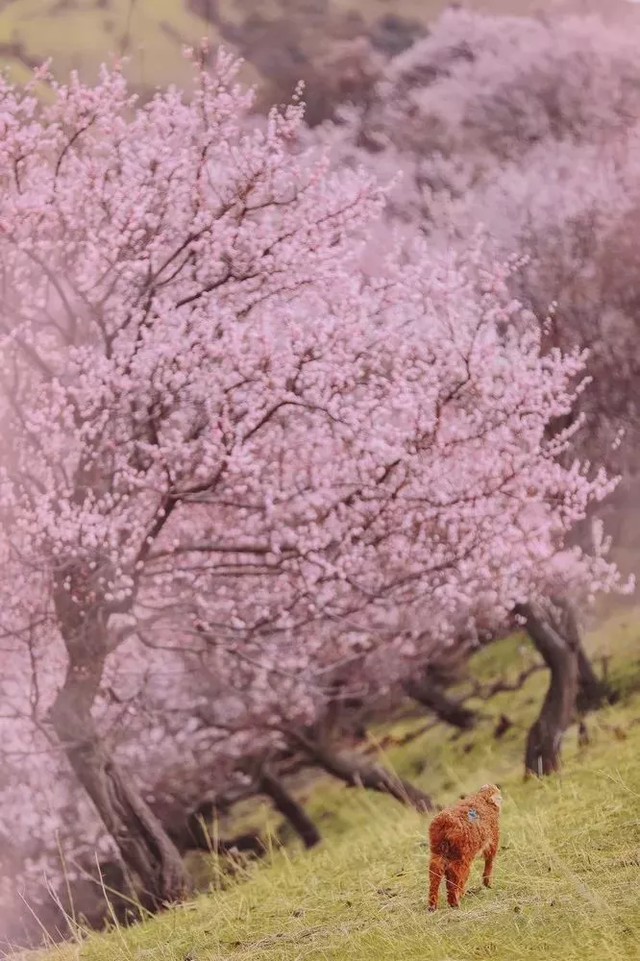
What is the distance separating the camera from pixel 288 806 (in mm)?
8422

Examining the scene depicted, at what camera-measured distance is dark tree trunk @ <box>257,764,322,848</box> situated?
27.5ft

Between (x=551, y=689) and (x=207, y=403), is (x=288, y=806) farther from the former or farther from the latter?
(x=207, y=403)

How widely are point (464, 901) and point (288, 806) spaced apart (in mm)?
5546

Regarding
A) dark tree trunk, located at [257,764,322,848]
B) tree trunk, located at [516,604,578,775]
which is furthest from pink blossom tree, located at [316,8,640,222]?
dark tree trunk, located at [257,764,322,848]

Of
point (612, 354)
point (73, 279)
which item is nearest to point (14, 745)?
point (73, 279)

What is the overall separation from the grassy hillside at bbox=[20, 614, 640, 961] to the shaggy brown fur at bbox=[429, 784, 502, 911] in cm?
11

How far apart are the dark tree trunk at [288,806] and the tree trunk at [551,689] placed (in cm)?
207

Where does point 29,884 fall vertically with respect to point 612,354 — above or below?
below

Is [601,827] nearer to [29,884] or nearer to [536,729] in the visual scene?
[536,729]

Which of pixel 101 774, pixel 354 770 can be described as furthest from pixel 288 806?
pixel 101 774

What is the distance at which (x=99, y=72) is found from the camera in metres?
5.81

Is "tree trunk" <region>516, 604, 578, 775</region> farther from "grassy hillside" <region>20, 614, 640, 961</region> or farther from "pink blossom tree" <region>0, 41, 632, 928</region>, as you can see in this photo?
"pink blossom tree" <region>0, 41, 632, 928</region>

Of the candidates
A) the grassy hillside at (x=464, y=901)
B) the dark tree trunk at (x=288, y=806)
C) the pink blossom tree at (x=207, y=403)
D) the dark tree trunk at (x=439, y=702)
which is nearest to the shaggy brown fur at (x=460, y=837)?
the grassy hillside at (x=464, y=901)

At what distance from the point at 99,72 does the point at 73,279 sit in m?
1.30
